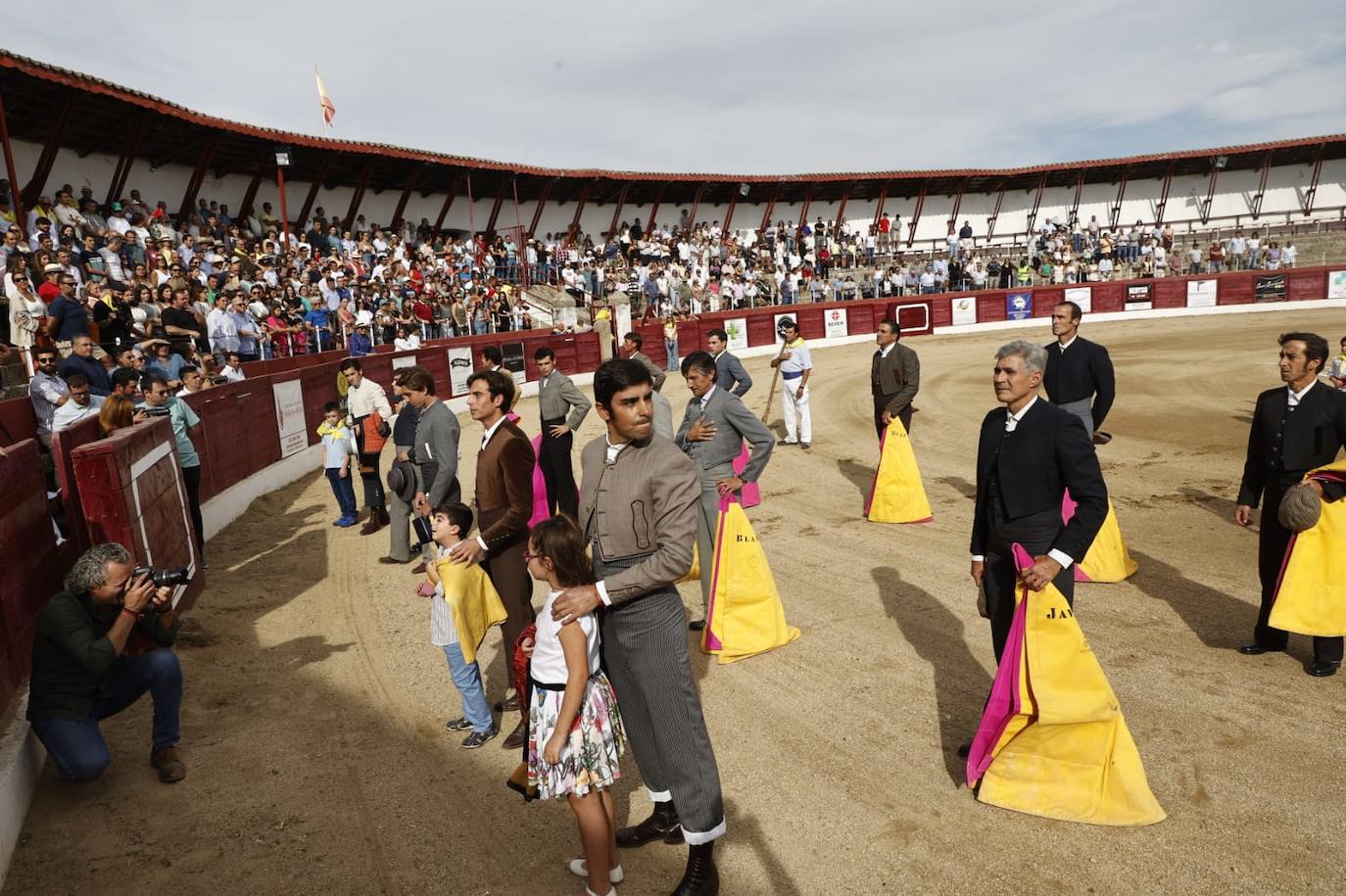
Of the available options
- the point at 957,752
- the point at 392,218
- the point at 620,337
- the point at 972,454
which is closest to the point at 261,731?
the point at 957,752

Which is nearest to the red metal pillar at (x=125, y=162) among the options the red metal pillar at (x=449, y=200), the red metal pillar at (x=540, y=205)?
the red metal pillar at (x=449, y=200)

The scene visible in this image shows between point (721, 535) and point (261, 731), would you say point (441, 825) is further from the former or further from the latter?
point (721, 535)

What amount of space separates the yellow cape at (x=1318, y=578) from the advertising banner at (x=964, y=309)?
28.7 m

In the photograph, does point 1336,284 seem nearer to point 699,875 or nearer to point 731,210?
point 731,210

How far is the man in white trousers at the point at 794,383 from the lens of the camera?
36.3ft

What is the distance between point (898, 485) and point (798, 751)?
168 inches

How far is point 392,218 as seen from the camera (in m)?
26.4

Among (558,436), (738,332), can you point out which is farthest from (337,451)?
(738,332)

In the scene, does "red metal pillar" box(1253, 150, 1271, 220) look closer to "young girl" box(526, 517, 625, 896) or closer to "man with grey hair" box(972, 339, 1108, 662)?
"man with grey hair" box(972, 339, 1108, 662)

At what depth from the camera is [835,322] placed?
3066 centimetres

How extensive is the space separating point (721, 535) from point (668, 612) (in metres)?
2.39

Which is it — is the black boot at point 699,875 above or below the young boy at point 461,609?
below

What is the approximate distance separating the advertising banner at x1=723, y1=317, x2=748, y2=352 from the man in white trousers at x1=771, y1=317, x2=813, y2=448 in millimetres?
15688

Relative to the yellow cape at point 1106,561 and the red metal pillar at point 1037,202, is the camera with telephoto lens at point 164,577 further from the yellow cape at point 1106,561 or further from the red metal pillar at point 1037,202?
the red metal pillar at point 1037,202
